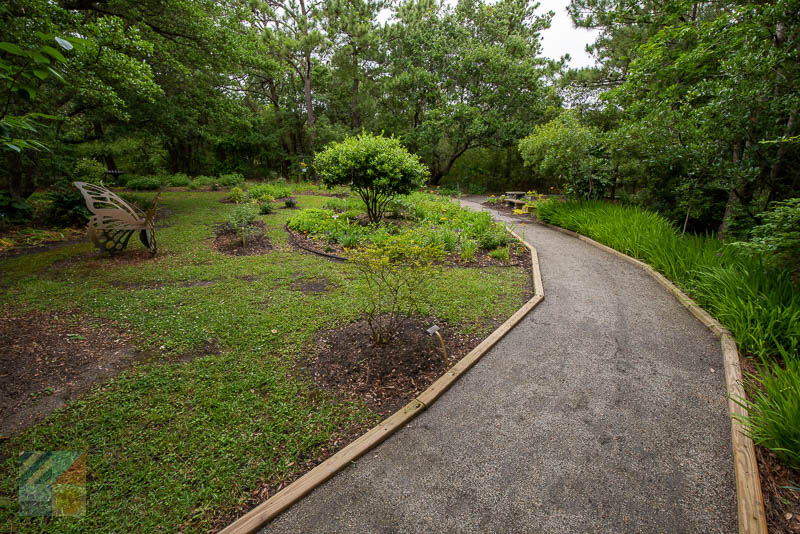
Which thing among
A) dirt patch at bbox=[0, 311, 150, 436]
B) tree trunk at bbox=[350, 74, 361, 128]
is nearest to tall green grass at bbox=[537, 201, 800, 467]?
dirt patch at bbox=[0, 311, 150, 436]

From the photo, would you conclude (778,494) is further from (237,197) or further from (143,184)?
(143,184)

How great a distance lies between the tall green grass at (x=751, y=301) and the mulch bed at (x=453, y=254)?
2015 millimetres

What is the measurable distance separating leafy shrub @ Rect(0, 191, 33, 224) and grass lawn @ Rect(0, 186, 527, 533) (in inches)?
105

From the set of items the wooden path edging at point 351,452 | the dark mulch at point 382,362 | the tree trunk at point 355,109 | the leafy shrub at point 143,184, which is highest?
the tree trunk at point 355,109

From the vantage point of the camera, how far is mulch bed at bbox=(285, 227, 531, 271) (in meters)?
5.78

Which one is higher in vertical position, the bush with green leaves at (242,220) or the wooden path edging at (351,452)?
the bush with green leaves at (242,220)

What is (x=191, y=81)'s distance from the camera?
9680 millimetres

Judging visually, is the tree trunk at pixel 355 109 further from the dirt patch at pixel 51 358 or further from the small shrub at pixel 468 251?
the dirt patch at pixel 51 358

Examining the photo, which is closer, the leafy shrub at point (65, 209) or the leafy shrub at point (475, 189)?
the leafy shrub at point (65, 209)

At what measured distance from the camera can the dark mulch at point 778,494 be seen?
1.76 metres

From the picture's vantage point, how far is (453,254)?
242 inches

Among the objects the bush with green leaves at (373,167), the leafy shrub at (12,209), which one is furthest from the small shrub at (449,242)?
the leafy shrub at (12,209)

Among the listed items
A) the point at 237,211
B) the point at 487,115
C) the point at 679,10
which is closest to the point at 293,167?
the point at 487,115

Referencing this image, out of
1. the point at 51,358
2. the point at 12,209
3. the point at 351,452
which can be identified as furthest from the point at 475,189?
the point at 51,358
